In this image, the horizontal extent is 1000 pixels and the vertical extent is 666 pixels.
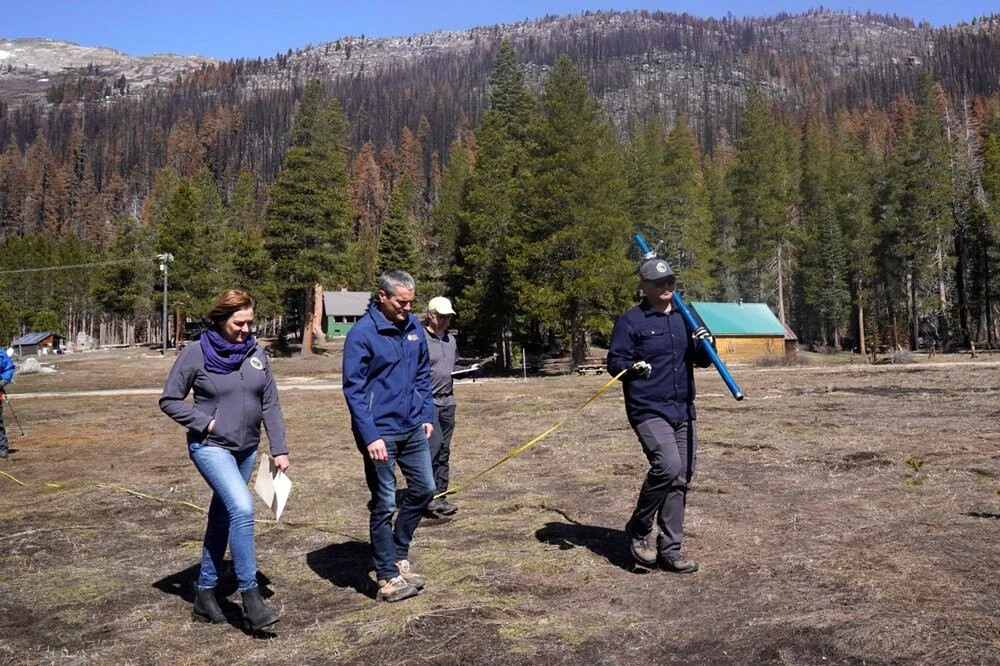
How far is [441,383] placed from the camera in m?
7.84

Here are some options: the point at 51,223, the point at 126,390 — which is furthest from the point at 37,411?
the point at 51,223

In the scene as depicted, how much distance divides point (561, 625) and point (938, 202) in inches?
2281

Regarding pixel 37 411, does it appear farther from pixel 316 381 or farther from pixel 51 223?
pixel 51 223

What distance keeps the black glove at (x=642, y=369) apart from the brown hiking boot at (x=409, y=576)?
2101mm

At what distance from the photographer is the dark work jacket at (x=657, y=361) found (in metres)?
5.55

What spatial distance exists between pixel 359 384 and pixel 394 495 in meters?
0.77

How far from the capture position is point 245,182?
285 ft

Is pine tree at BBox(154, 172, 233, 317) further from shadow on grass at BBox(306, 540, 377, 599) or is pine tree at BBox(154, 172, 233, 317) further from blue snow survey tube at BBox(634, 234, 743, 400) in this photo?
blue snow survey tube at BBox(634, 234, 743, 400)

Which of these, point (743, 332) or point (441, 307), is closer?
point (441, 307)

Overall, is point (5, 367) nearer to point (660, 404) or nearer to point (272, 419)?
point (272, 419)

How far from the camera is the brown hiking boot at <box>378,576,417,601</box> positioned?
505cm

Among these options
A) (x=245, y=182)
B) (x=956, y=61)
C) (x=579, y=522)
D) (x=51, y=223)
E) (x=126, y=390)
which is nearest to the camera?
(x=579, y=522)

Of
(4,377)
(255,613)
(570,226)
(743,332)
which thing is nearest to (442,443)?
(255,613)

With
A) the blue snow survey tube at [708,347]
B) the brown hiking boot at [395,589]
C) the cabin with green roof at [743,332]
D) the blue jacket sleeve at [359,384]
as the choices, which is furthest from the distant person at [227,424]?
the cabin with green roof at [743,332]
